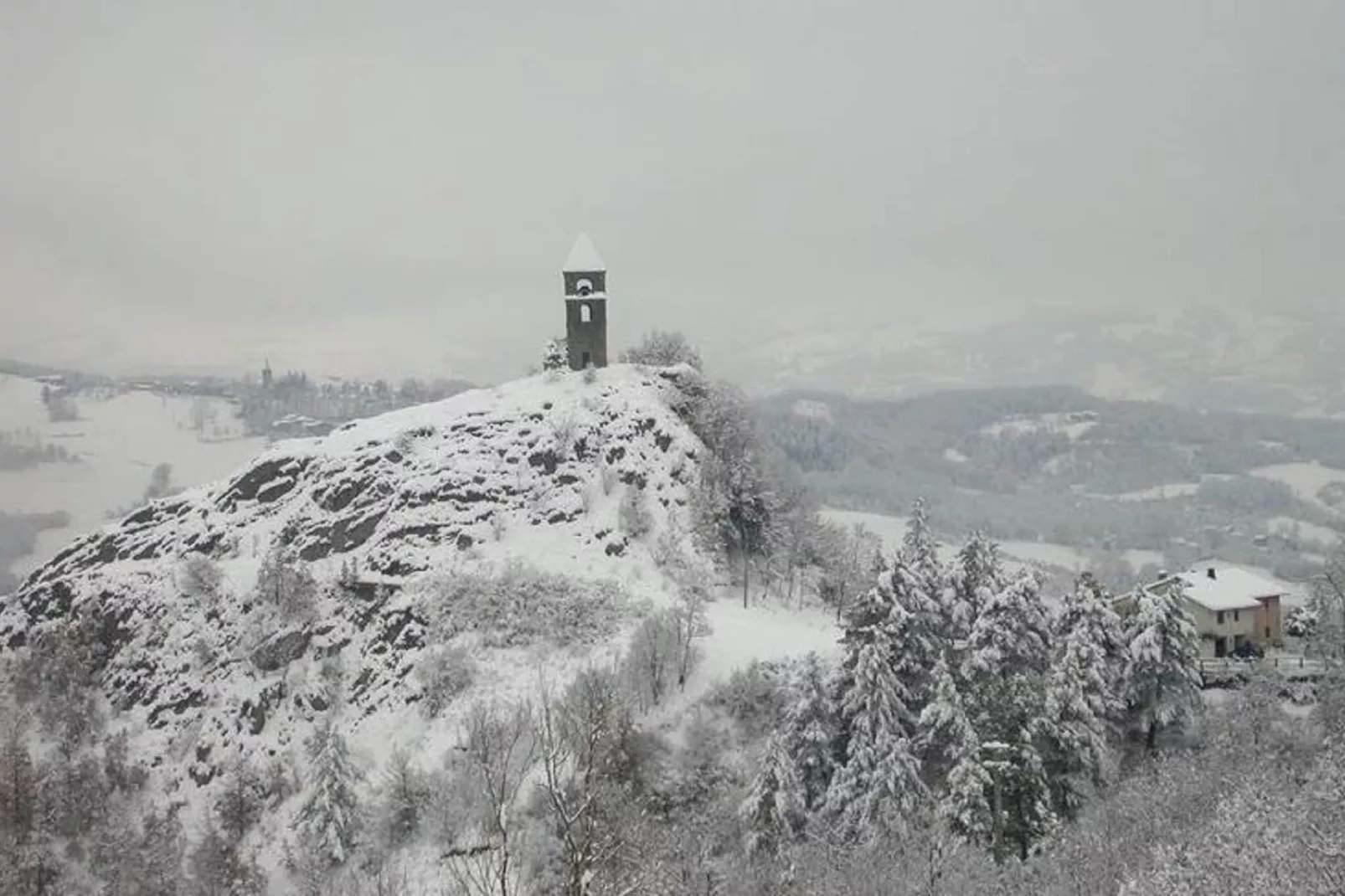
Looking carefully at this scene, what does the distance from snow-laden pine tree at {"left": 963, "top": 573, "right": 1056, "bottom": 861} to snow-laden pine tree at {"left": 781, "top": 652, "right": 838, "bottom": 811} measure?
229 inches

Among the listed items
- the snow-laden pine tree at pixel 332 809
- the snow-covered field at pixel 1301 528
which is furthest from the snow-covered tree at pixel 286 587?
the snow-covered field at pixel 1301 528

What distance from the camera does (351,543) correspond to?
62.7 m

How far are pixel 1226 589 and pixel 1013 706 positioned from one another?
88.9 feet

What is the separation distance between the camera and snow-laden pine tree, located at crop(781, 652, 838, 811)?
4153 centimetres

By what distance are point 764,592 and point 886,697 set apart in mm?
21018

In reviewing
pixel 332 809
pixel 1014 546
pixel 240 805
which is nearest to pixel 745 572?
pixel 332 809

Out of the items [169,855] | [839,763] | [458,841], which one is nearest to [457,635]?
[458,841]

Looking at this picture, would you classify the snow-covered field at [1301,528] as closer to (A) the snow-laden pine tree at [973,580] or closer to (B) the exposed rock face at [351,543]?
(B) the exposed rock face at [351,543]

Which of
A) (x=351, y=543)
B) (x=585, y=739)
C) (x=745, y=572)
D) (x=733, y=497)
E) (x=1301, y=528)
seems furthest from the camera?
(x=1301, y=528)

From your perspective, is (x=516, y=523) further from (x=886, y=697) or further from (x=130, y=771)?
(x=886, y=697)

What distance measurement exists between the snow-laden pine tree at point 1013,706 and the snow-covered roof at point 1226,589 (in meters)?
17.9

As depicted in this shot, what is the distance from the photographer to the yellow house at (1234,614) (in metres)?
57.5

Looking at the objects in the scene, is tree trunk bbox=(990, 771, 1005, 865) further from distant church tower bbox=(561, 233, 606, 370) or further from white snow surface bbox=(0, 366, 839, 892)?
distant church tower bbox=(561, 233, 606, 370)

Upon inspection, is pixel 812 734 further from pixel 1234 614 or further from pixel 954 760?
pixel 1234 614
